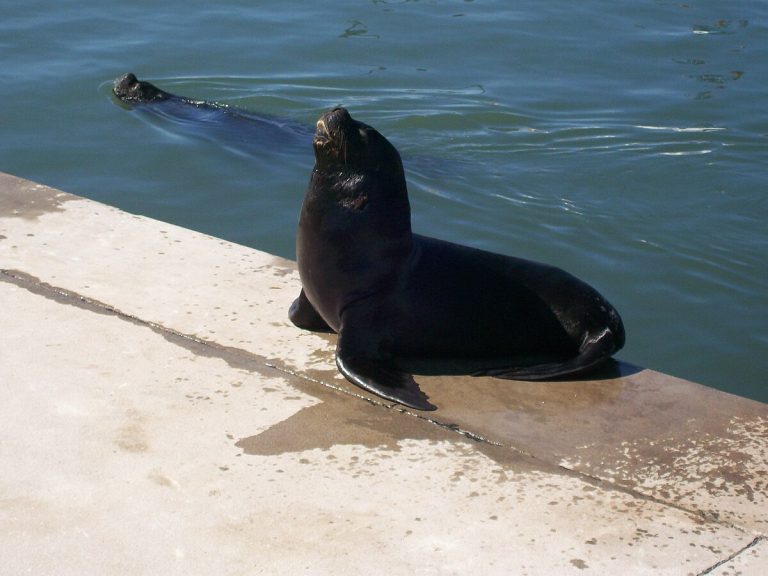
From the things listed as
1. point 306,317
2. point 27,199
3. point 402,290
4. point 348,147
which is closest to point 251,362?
point 306,317

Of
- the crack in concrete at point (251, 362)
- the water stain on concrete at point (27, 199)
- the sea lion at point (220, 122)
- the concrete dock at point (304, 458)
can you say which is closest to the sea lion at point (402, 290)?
the concrete dock at point (304, 458)

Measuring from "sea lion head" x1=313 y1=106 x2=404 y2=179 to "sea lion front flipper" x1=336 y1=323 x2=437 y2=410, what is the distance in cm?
66

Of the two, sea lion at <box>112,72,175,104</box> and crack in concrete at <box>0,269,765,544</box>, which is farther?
sea lion at <box>112,72,175,104</box>

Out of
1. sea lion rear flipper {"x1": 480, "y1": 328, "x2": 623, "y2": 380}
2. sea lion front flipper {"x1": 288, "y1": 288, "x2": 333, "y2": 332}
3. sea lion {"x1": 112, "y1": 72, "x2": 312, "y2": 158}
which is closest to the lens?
sea lion rear flipper {"x1": 480, "y1": 328, "x2": 623, "y2": 380}

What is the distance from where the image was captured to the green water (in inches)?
331

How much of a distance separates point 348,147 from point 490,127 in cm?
645

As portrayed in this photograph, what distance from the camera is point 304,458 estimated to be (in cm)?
408

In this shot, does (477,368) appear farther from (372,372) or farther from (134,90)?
(134,90)

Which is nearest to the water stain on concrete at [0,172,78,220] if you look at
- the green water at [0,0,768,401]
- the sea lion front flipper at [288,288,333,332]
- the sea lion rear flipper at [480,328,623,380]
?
the sea lion front flipper at [288,288,333,332]

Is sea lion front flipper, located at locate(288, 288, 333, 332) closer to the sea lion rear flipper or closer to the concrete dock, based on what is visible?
the concrete dock

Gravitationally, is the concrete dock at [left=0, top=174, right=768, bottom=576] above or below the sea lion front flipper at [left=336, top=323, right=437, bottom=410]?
below

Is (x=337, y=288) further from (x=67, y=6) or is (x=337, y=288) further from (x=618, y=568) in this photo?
(x=67, y=6)

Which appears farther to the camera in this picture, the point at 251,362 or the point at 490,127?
the point at 490,127

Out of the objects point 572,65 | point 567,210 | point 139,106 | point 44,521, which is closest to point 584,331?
point 44,521
